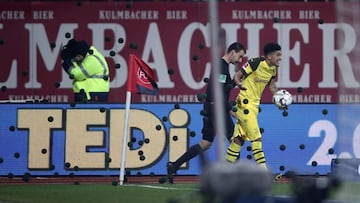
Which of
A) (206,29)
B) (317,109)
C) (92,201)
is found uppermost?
(206,29)

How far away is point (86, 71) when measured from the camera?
1988 centimetres

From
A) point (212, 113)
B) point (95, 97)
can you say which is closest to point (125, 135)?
point (212, 113)

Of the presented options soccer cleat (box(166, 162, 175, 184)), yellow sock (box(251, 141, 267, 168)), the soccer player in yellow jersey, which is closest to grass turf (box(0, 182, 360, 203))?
soccer cleat (box(166, 162, 175, 184))

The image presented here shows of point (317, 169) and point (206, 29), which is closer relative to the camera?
point (317, 169)

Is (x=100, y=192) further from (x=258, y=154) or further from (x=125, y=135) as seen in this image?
(x=258, y=154)

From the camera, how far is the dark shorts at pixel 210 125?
1767cm

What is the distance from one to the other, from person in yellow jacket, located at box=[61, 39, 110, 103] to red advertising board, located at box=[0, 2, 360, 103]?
3669mm

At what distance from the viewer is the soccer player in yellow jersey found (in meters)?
17.6

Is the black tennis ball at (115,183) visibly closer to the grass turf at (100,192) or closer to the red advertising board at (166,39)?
the grass turf at (100,192)

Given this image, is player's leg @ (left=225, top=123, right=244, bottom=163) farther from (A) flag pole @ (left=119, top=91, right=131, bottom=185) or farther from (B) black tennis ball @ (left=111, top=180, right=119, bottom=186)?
(B) black tennis ball @ (left=111, top=180, right=119, bottom=186)

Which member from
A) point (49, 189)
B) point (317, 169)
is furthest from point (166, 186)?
point (317, 169)

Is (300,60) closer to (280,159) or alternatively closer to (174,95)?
(174,95)

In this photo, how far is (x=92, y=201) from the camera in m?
14.7

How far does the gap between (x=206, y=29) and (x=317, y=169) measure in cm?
531
